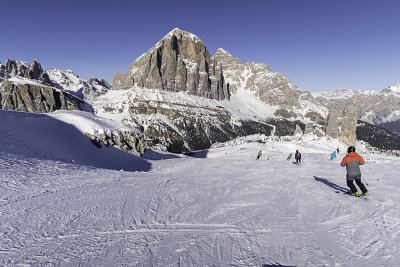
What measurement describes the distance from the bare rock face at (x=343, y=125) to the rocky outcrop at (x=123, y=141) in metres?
106

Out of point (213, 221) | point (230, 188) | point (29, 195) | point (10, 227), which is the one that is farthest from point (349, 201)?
point (29, 195)

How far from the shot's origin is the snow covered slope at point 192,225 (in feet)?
16.2

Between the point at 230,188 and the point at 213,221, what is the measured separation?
469 centimetres

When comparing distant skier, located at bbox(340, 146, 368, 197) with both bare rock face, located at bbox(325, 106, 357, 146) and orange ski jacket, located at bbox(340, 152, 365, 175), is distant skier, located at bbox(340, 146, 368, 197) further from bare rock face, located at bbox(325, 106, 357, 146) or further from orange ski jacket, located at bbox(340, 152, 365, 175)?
bare rock face, located at bbox(325, 106, 357, 146)

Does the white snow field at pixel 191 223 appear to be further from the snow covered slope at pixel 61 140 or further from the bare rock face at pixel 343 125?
the bare rock face at pixel 343 125

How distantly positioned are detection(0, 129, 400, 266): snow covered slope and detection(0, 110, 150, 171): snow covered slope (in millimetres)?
8137

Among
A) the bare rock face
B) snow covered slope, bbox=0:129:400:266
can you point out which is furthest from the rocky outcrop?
the bare rock face

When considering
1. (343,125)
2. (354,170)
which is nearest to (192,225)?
(354,170)

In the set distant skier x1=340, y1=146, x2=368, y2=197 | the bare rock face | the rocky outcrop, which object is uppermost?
the bare rock face

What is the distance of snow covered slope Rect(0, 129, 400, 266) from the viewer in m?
4.95

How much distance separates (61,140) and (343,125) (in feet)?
411

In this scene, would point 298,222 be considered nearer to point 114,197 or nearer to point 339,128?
point 114,197

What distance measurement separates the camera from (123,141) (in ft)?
127

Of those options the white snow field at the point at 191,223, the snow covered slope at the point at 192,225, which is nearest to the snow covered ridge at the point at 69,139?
the white snow field at the point at 191,223
